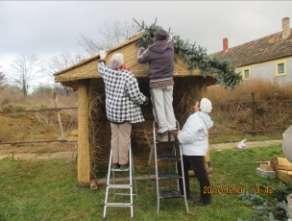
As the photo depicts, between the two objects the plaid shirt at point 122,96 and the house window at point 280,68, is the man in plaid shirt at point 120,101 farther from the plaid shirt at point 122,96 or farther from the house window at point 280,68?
the house window at point 280,68

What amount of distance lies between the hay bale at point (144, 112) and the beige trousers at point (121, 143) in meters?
1.20

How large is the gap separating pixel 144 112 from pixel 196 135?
2437 millimetres

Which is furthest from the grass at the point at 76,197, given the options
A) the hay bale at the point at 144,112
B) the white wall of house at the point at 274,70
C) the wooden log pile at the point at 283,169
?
the white wall of house at the point at 274,70

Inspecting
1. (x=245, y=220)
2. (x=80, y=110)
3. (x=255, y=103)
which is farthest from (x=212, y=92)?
(x=245, y=220)

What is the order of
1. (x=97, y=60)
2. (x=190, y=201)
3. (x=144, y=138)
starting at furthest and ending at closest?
(x=144, y=138), (x=97, y=60), (x=190, y=201)

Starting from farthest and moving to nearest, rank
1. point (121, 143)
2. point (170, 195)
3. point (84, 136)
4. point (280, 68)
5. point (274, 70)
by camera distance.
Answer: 1. point (274, 70)
2. point (280, 68)
3. point (84, 136)
4. point (121, 143)
5. point (170, 195)

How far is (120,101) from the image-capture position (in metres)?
6.62

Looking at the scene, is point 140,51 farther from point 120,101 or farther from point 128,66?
point 120,101

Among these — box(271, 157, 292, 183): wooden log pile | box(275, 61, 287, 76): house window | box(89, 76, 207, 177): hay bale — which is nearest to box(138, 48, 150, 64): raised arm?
box(89, 76, 207, 177): hay bale

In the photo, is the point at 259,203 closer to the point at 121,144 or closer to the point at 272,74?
the point at 121,144

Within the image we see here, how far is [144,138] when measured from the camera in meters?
9.05

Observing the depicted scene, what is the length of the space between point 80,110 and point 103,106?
2.32ft

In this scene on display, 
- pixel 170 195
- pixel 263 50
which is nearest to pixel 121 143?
pixel 170 195

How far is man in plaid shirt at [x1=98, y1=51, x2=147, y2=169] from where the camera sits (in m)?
6.60
